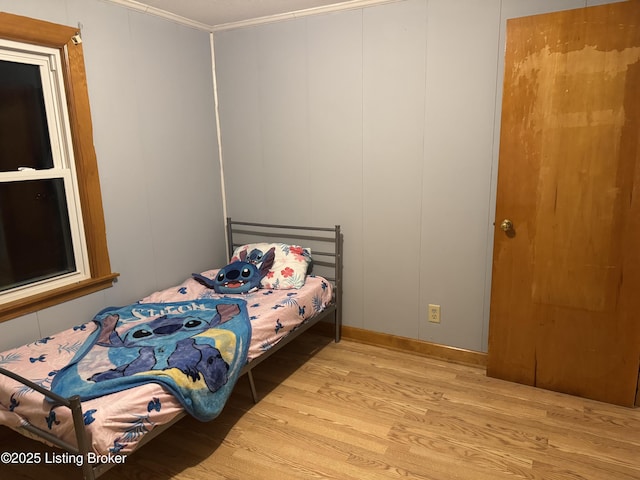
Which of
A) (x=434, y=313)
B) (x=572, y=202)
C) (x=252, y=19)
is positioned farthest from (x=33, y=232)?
(x=572, y=202)

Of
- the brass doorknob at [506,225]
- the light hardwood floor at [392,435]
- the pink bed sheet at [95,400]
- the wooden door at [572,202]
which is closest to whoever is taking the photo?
the pink bed sheet at [95,400]

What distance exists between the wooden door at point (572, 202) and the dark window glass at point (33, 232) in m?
2.48

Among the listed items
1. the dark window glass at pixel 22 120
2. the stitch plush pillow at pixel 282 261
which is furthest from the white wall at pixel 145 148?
the stitch plush pillow at pixel 282 261

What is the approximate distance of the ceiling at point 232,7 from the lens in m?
2.78

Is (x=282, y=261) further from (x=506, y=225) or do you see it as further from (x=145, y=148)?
(x=506, y=225)

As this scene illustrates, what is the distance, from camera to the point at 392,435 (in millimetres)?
2230

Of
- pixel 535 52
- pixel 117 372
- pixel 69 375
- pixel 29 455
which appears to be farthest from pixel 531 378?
pixel 29 455

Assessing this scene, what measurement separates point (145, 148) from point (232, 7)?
1062mm

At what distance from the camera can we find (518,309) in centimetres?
258

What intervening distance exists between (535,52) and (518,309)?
139cm

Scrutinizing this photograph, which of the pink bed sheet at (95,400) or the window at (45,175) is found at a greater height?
the window at (45,175)

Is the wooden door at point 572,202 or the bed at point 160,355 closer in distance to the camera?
the bed at point 160,355

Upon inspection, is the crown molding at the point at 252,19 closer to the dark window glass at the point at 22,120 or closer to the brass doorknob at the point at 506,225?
the dark window glass at the point at 22,120

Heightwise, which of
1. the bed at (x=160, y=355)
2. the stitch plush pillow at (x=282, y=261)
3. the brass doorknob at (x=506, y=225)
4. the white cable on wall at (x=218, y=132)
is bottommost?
the bed at (x=160, y=355)
